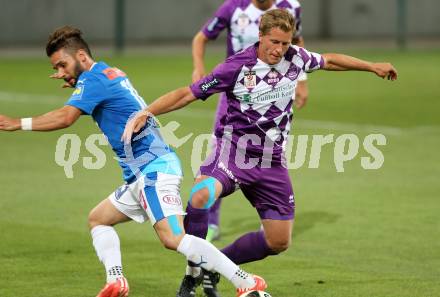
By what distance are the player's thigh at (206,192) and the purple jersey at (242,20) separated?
9.41 feet

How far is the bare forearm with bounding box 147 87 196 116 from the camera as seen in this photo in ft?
24.6

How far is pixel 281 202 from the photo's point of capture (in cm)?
807

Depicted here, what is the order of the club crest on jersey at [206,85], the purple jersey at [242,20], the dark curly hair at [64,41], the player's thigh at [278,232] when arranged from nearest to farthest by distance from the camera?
the dark curly hair at [64,41] → the club crest on jersey at [206,85] → the player's thigh at [278,232] → the purple jersey at [242,20]

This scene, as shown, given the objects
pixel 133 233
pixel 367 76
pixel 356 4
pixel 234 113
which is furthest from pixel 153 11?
pixel 234 113

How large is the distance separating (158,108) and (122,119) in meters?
0.31

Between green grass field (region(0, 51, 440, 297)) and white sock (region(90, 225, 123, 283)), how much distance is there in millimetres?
661

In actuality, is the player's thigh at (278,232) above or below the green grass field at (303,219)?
above

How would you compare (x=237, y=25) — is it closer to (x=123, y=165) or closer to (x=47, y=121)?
(x=123, y=165)

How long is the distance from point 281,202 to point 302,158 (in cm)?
669

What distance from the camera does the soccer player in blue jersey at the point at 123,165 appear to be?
7.41 m

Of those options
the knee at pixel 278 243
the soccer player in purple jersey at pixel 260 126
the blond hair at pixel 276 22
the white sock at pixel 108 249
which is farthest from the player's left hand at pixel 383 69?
the white sock at pixel 108 249

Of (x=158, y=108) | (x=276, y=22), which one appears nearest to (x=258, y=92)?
(x=276, y=22)

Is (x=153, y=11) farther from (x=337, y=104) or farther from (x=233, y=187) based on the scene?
(x=233, y=187)

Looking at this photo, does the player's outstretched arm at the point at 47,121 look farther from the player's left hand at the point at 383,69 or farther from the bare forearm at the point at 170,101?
the player's left hand at the point at 383,69
